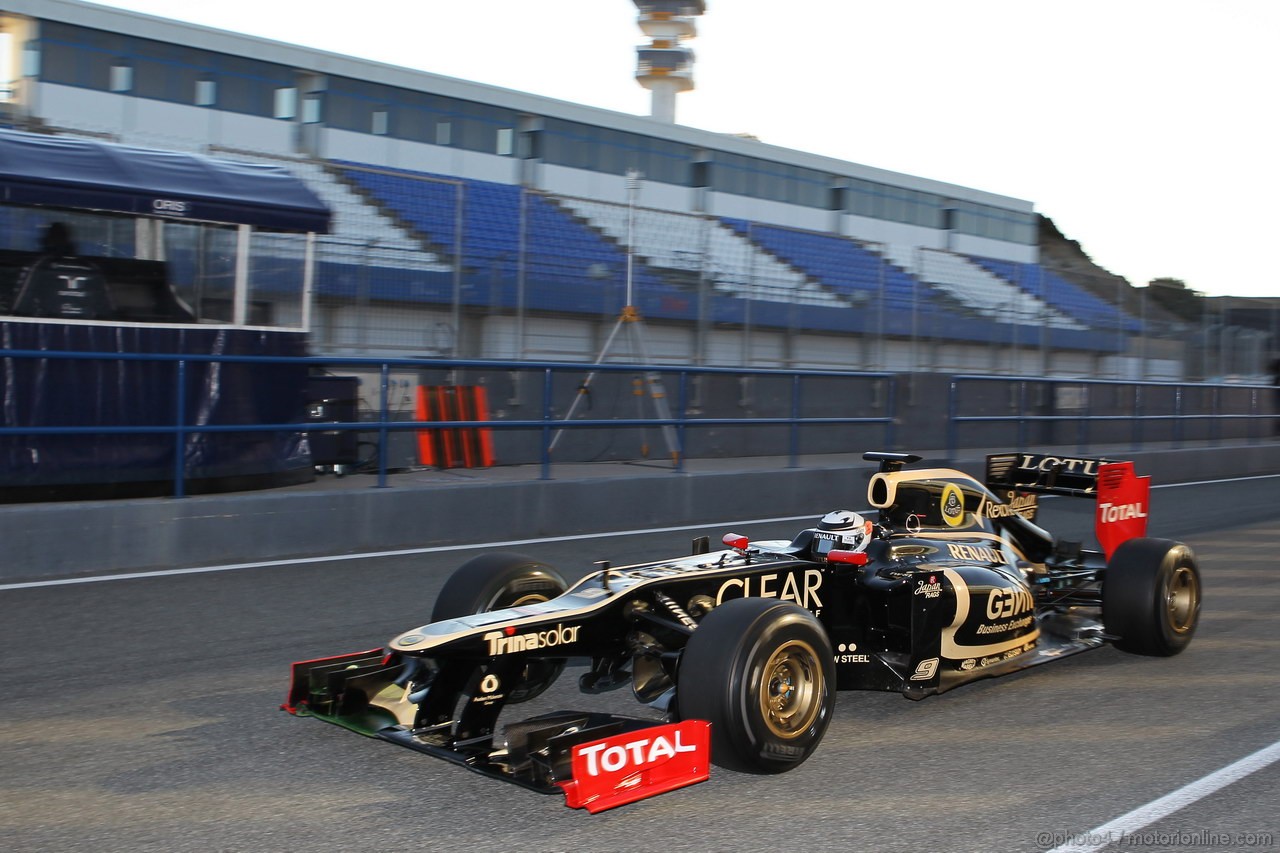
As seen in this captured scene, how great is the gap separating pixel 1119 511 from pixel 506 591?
164 inches

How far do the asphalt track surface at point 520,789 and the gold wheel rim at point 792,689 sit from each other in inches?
8.3

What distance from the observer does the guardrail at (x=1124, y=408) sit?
688 inches

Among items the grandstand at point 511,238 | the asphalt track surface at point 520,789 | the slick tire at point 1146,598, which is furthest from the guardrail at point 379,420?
the slick tire at point 1146,598

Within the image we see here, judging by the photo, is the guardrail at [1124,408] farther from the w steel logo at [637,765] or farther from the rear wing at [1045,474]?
the w steel logo at [637,765]

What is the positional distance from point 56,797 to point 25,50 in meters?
16.6

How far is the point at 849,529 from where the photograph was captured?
549cm

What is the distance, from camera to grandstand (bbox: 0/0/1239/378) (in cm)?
1205

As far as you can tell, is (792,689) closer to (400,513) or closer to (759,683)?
(759,683)

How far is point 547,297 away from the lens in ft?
43.7

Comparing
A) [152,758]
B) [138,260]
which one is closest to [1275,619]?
[152,758]

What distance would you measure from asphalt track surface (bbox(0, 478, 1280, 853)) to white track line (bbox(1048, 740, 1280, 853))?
0.01 m

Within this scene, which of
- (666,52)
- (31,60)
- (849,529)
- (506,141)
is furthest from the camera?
(666,52)

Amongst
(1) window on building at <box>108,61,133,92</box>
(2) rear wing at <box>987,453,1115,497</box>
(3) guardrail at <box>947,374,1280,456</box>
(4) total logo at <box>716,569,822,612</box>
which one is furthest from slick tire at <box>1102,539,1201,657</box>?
(1) window on building at <box>108,61,133,92</box>

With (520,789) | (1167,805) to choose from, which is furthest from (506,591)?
(1167,805)
